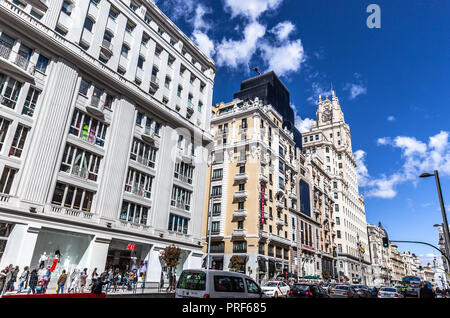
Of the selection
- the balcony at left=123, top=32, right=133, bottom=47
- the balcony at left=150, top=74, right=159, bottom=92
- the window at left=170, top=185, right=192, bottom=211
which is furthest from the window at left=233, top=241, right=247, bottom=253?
the balcony at left=123, top=32, right=133, bottom=47

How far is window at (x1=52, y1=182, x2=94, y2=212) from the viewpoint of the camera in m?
22.9

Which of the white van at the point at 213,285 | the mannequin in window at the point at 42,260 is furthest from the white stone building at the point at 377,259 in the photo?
the white van at the point at 213,285

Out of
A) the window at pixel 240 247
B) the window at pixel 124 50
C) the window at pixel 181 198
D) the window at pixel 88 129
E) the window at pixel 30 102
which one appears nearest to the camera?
the window at pixel 30 102

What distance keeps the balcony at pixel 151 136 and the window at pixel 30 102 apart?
32.6 ft

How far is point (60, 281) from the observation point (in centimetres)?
1938

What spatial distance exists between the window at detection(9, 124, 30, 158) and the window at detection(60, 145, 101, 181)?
117 inches

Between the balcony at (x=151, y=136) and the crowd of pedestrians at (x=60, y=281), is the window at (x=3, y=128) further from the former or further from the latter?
the balcony at (x=151, y=136)

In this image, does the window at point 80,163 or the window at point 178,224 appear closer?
the window at point 80,163

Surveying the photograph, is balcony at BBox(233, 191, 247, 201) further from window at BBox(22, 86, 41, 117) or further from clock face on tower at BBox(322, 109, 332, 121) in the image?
clock face on tower at BBox(322, 109, 332, 121)

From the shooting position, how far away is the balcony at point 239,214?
1865 inches

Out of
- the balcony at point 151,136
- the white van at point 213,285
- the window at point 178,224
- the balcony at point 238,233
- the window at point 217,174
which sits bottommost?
the white van at point 213,285
